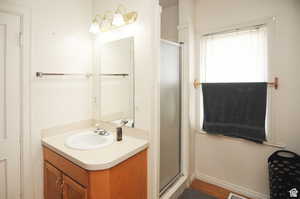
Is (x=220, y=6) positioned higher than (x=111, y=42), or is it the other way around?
(x=220, y=6)

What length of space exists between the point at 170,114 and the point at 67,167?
118 centimetres

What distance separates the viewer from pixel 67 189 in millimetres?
1292

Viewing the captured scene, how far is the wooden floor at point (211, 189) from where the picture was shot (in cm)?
195

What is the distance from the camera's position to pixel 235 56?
6.31 ft

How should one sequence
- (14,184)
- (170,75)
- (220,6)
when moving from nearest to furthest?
(14,184) → (170,75) → (220,6)

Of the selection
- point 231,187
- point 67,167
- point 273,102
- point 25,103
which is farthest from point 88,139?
point 273,102

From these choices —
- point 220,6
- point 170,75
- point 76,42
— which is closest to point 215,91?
point 170,75

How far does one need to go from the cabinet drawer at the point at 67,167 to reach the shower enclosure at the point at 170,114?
89 cm

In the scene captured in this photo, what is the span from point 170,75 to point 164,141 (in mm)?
783

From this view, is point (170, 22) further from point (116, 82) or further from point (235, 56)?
point (116, 82)

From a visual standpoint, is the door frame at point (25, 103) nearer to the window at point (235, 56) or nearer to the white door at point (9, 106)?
the white door at point (9, 106)

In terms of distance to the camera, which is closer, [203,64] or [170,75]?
[170,75]

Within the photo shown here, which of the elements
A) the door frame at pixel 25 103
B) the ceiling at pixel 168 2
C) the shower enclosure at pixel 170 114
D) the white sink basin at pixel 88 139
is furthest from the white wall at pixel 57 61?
the ceiling at pixel 168 2

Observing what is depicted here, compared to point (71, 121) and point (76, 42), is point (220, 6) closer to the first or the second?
point (76, 42)
